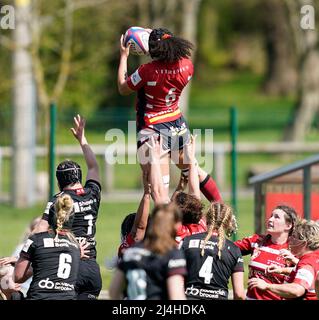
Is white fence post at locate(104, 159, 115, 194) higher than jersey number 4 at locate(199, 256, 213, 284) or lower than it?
higher

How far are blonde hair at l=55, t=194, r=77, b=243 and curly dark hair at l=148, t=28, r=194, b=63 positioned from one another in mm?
1819

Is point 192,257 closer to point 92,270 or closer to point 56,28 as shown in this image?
point 92,270

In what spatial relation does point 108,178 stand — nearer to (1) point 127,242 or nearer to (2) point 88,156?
(2) point 88,156

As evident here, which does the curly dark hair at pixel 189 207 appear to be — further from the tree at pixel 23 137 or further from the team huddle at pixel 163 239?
the tree at pixel 23 137

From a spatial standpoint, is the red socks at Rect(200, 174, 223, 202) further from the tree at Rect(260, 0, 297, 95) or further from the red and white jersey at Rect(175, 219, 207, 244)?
the tree at Rect(260, 0, 297, 95)

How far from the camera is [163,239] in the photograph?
22.3 ft

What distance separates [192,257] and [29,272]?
5.28 feet

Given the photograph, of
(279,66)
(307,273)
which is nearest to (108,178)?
(307,273)

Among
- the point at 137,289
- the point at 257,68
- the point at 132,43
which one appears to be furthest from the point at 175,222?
the point at 257,68

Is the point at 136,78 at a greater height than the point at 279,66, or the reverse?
the point at 279,66

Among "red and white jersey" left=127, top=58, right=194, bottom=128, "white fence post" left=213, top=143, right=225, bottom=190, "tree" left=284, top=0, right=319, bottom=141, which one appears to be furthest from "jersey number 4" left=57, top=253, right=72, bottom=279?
"tree" left=284, top=0, right=319, bottom=141

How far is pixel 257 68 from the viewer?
71.9 meters

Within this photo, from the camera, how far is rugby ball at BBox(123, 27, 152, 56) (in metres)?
9.90

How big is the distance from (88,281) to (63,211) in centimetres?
100
